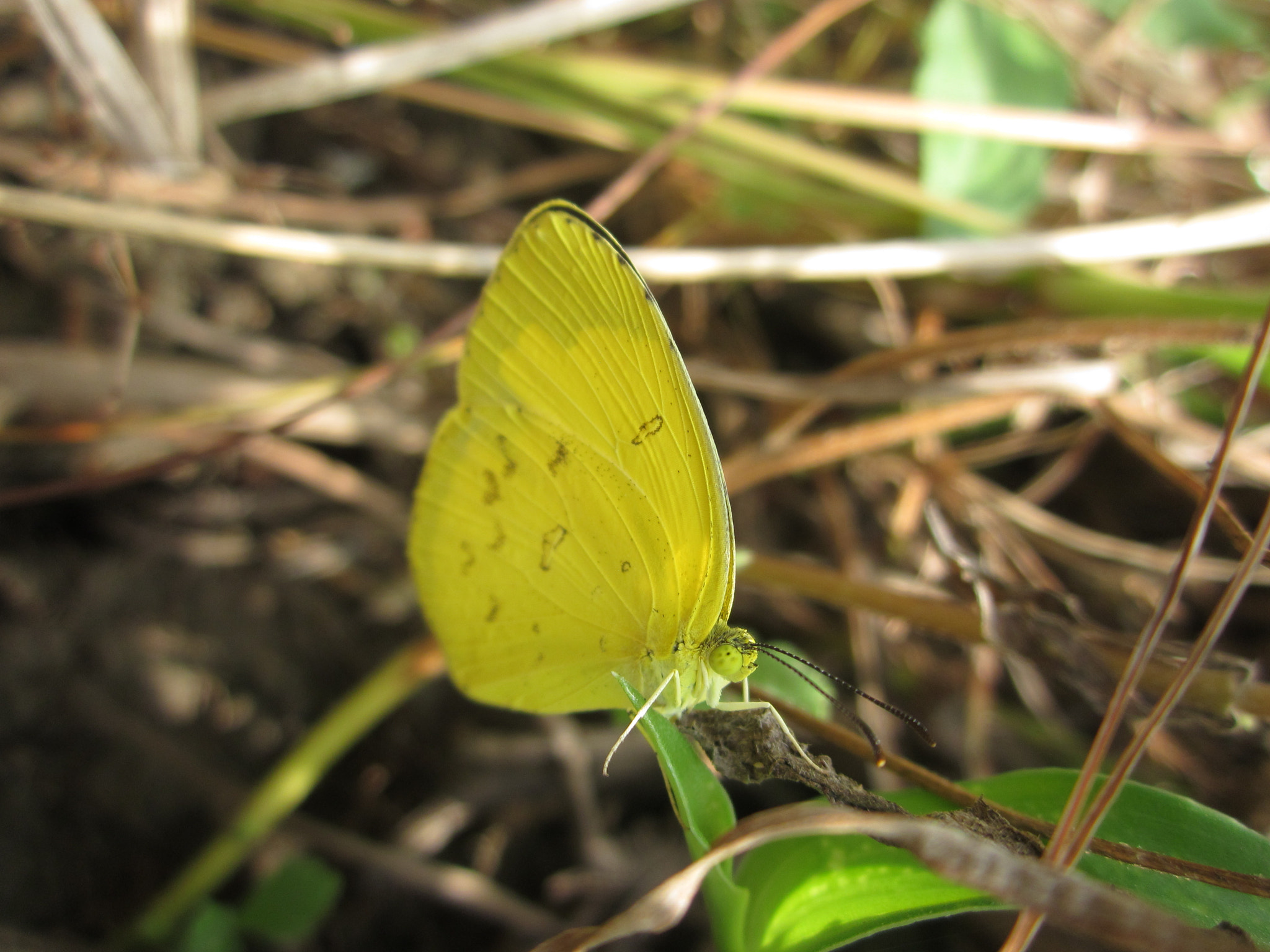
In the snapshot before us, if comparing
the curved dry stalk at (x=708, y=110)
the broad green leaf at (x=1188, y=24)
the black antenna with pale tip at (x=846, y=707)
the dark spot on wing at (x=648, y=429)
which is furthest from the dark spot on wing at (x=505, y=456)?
the broad green leaf at (x=1188, y=24)

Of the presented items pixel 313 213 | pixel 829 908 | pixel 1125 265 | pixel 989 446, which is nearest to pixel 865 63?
pixel 1125 265

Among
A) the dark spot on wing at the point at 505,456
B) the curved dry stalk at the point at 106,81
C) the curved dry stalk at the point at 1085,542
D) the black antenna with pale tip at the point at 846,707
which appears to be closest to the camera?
the black antenna with pale tip at the point at 846,707

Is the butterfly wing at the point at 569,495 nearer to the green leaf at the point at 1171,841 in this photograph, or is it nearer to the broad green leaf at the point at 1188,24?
the green leaf at the point at 1171,841

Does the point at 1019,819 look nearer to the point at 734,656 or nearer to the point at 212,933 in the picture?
the point at 734,656

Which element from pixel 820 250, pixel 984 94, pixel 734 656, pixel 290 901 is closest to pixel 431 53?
pixel 820 250

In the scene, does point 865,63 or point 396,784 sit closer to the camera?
→ point 396,784

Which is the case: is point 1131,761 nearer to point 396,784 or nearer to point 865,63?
point 396,784

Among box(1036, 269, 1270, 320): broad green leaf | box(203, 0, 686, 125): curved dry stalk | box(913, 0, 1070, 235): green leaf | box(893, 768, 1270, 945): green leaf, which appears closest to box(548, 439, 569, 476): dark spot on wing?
box(893, 768, 1270, 945): green leaf
